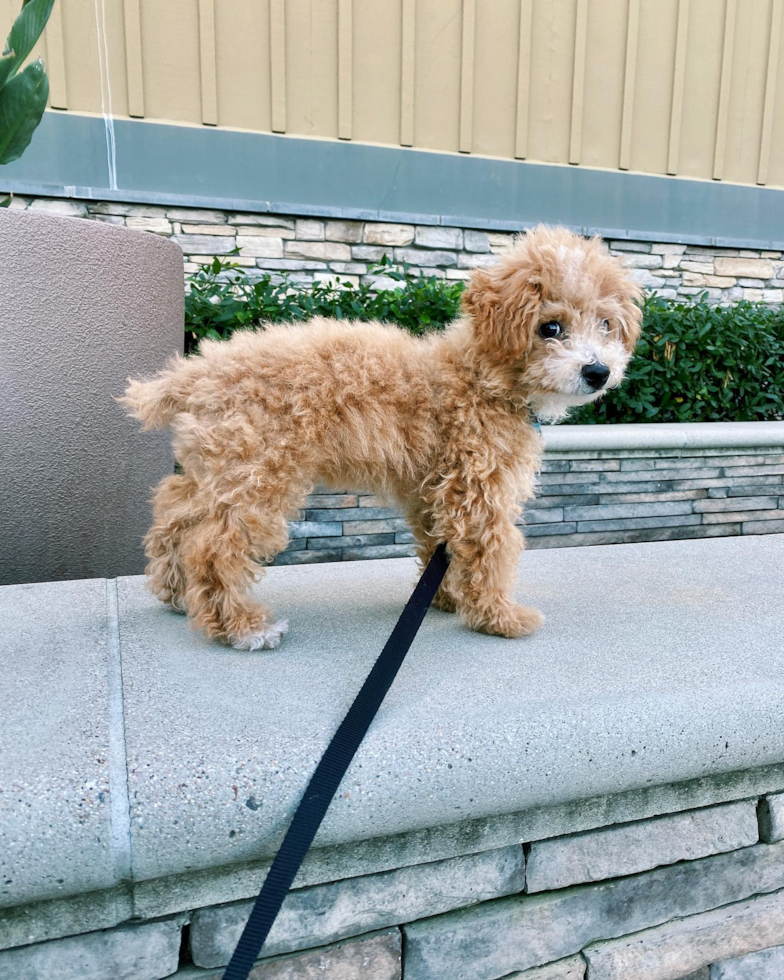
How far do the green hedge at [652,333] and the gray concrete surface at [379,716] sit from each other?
2.21 m

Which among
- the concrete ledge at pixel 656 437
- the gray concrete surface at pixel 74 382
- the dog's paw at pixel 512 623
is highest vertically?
the gray concrete surface at pixel 74 382

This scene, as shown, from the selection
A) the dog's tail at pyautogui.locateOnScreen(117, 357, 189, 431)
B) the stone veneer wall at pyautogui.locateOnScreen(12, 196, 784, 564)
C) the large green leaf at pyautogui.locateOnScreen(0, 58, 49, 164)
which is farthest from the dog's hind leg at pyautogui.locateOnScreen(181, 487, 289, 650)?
the large green leaf at pyautogui.locateOnScreen(0, 58, 49, 164)

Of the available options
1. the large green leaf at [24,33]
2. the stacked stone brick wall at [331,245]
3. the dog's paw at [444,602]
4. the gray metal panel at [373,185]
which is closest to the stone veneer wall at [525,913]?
the dog's paw at [444,602]

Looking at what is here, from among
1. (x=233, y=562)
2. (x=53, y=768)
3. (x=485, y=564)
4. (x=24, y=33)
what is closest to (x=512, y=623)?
(x=485, y=564)

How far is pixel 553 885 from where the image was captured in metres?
1.74

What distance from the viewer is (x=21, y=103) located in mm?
3217

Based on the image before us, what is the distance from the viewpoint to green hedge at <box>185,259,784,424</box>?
4320 millimetres

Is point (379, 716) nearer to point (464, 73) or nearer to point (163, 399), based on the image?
point (163, 399)

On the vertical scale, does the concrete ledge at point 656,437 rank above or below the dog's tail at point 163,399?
below

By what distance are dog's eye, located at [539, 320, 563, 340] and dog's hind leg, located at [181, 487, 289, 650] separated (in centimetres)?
96

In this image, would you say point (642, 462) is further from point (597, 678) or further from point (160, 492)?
point (160, 492)

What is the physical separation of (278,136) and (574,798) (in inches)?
235

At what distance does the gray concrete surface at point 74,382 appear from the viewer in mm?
2783

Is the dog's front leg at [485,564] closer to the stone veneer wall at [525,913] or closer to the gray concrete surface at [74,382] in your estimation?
the stone veneer wall at [525,913]
